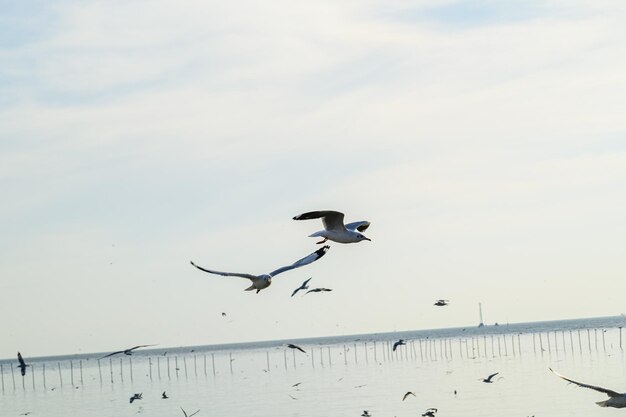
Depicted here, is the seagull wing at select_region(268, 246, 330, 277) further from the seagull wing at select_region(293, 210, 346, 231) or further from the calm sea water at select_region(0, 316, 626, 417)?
the calm sea water at select_region(0, 316, 626, 417)

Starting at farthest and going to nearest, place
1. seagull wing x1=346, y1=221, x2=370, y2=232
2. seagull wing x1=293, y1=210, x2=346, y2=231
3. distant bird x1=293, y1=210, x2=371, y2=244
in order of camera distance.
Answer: seagull wing x1=346, y1=221, x2=370, y2=232 → distant bird x1=293, y1=210, x2=371, y2=244 → seagull wing x1=293, y1=210, x2=346, y2=231

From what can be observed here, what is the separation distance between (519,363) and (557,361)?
4026 mm

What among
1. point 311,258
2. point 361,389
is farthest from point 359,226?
point 361,389

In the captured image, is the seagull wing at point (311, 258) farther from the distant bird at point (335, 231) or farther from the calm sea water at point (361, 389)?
the calm sea water at point (361, 389)

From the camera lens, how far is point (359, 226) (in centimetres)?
2514

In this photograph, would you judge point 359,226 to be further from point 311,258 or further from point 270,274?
point 270,274

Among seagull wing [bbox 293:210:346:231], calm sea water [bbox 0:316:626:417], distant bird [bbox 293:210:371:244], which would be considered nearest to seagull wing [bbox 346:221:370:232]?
distant bird [bbox 293:210:371:244]

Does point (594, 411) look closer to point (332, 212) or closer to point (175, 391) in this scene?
point (332, 212)

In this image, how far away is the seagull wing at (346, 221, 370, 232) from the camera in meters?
24.9

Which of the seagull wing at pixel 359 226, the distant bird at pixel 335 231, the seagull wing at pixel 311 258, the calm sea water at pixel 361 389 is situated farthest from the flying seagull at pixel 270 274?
the calm sea water at pixel 361 389

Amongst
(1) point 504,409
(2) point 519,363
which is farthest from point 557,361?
(1) point 504,409

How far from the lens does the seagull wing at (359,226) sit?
2485cm

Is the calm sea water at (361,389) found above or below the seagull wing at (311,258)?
below

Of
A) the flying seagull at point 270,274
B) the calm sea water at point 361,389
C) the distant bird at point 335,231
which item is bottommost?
the calm sea water at point 361,389
